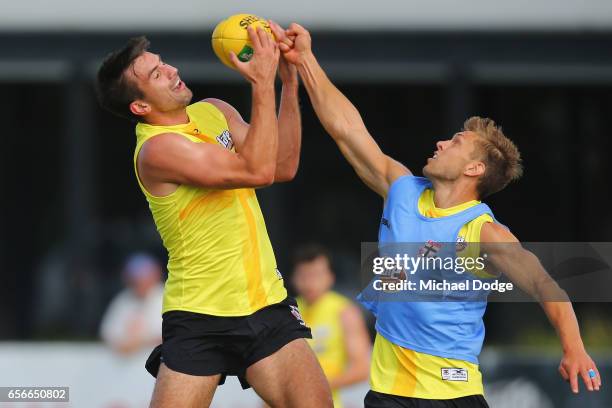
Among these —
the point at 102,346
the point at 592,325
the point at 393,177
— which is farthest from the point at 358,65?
the point at 393,177

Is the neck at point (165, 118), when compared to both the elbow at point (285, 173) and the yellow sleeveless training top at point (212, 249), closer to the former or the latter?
the yellow sleeveless training top at point (212, 249)

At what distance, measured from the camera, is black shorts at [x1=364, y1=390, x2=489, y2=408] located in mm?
5148

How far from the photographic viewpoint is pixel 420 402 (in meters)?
5.15

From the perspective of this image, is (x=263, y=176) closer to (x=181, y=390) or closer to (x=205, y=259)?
(x=205, y=259)

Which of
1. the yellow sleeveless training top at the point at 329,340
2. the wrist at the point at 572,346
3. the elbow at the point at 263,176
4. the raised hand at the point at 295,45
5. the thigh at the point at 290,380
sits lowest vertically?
the thigh at the point at 290,380

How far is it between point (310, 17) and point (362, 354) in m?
5.61

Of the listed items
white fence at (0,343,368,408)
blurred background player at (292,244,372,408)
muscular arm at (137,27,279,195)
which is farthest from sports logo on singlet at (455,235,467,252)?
white fence at (0,343,368,408)

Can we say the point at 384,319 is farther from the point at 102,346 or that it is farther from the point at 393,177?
the point at 102,346

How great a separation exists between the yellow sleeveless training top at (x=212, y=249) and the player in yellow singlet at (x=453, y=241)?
61 cm

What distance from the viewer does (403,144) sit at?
43.5ft

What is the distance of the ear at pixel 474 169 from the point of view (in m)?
5.29

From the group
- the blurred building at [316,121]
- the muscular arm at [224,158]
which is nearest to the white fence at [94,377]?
the blurred building at [316,121]

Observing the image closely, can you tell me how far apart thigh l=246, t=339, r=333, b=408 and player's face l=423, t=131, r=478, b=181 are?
1023 millimetres

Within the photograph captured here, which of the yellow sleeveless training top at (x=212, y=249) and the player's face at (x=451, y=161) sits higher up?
the player's face at (x=451, y=161)
